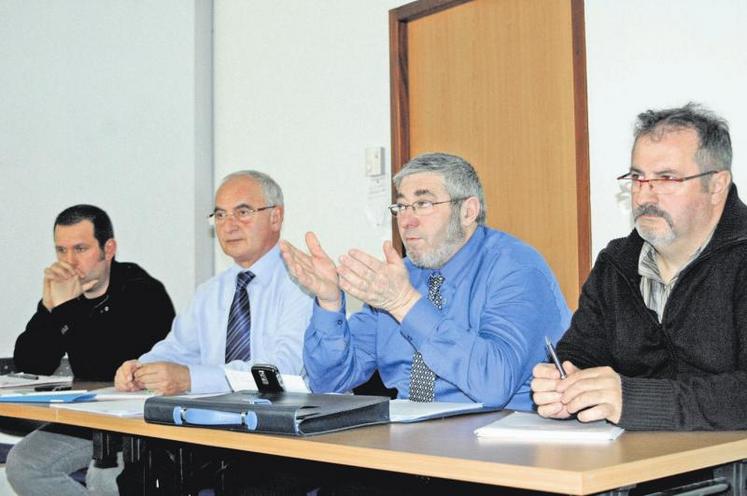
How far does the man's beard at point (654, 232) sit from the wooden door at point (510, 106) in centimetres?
144

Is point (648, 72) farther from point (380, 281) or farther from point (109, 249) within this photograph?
point (109, 249)

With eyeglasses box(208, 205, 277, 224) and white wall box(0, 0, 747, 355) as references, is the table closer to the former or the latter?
eyeglasses box(208, 205, 277, 224)

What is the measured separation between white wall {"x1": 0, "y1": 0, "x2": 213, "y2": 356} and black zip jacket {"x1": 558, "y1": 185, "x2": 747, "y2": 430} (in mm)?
3127

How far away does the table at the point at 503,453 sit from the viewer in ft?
4.24

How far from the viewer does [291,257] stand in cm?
250

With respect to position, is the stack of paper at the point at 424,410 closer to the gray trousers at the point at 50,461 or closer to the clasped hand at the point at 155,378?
the clasped hand at the point at 155,378

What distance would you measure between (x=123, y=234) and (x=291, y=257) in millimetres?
2629

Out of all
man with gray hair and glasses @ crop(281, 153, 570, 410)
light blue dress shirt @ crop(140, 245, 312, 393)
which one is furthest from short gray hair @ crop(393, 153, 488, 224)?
light blue dress shirt @ crop(140, 245, 312, 393)

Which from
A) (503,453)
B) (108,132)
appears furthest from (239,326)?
(108,132)

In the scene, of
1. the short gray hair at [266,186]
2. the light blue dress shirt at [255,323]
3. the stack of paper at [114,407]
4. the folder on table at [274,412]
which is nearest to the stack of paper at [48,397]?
the stack of paper at [114,407]

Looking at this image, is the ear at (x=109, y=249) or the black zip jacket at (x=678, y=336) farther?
the ear at (x=109, y=249)

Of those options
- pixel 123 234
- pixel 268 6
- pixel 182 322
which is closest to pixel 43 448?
pixel 182 322

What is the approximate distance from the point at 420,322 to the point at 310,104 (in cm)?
276

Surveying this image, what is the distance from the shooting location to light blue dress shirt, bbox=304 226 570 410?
2139 millimetres
